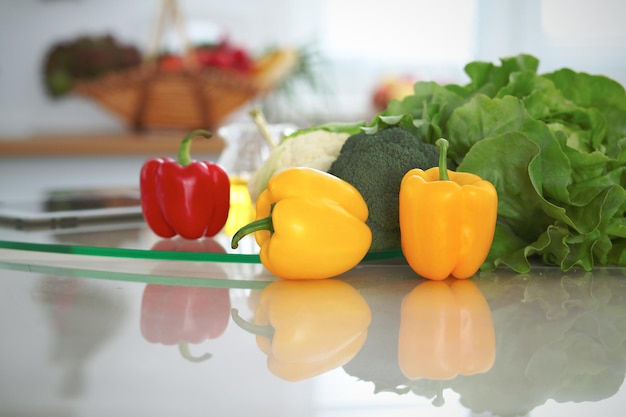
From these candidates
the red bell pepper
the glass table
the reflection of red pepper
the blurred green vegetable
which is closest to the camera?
the glass table

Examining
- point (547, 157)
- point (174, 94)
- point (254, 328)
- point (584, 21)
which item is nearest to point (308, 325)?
point (254, 328)

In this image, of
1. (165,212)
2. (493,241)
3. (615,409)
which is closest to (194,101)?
(165,212)

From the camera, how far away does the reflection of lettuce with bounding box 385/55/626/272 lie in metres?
0.83

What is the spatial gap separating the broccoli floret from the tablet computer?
461 millimetres

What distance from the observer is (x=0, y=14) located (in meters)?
2.82

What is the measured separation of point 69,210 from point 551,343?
2.85ft

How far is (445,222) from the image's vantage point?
0.80m

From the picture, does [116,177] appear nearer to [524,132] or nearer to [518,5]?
[518,5]

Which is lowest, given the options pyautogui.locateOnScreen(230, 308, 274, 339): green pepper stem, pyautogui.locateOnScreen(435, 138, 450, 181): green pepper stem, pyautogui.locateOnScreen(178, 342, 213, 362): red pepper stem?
pyautogui.locateOnScreen(230, 308, 274, 339): green pepper stem

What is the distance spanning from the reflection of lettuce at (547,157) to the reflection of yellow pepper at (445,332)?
0.13 meters

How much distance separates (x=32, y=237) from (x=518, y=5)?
7.54 feet

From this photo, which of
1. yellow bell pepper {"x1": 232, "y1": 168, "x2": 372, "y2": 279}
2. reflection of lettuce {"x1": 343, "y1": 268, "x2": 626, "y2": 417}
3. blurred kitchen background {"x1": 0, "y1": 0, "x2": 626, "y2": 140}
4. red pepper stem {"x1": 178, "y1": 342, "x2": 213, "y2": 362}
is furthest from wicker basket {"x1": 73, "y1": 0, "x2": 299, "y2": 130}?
red pepper stem {"x1": 178, "y1": 342, "x2": 213, "y2": 362}

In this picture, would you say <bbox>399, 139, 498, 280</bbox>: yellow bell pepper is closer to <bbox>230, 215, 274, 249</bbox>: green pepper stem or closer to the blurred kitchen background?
<bbox>230, 215, 274, 249</bbox>: green pepper stem

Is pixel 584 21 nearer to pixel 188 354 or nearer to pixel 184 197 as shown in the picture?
pixel 184 197
